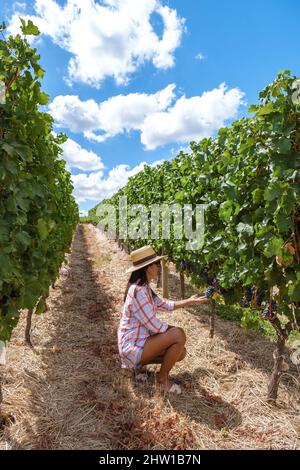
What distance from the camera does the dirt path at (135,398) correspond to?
10.3 feet

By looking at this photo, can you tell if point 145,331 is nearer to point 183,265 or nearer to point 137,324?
point 137,324

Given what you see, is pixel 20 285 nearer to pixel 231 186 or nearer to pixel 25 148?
pixel 25 148

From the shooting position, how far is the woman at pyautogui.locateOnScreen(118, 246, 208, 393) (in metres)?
3.91

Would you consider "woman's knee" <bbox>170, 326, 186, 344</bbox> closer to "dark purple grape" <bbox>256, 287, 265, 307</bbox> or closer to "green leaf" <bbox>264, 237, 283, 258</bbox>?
"dark purple grape" <bbox>256, 287, 265, 307</bbox>

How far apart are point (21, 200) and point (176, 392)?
8.68 feet

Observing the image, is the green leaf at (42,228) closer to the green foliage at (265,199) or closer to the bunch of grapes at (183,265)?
the green foliage at (265,199)

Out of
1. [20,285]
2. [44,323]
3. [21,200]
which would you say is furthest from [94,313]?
[21,200]
